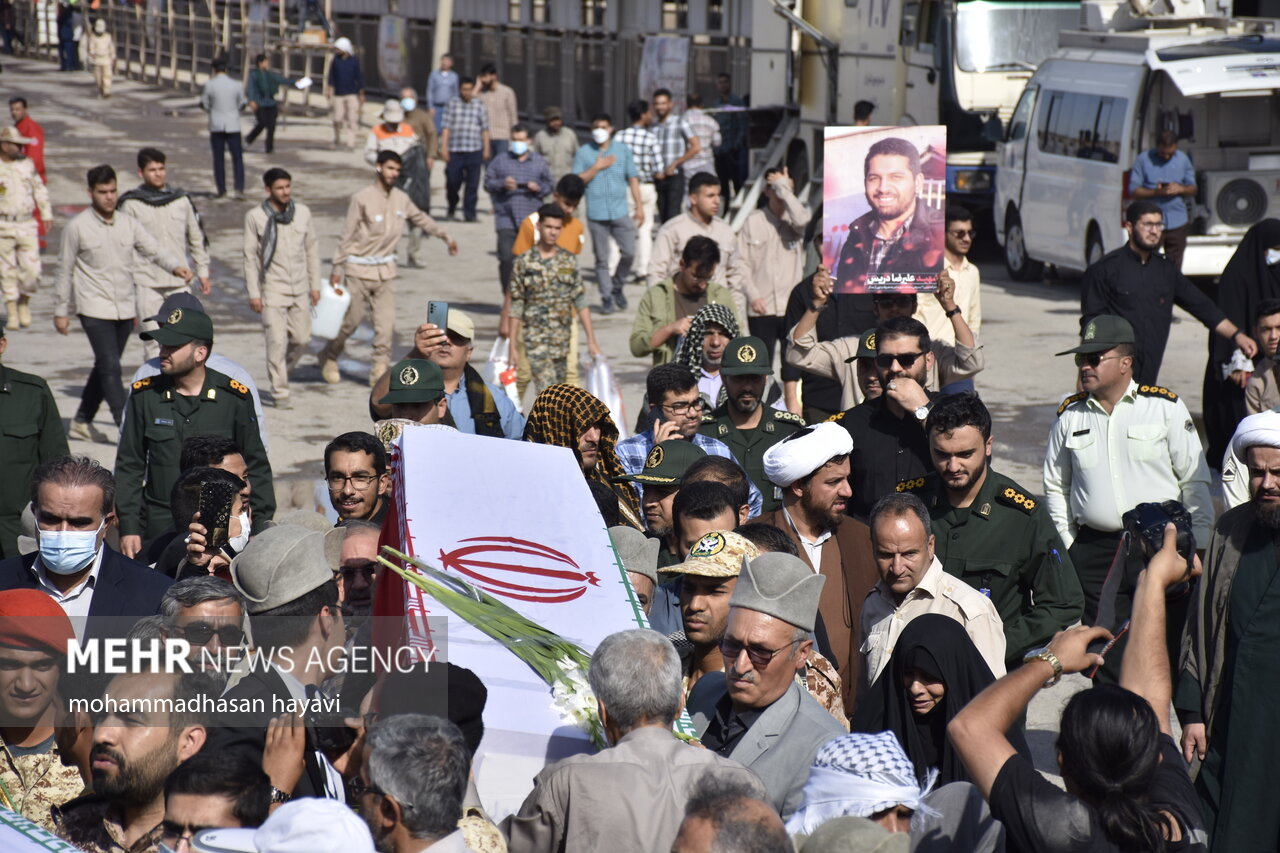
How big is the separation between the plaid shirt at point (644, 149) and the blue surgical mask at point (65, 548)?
14112 millimetres

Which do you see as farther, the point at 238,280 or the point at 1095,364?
the point at 238,280

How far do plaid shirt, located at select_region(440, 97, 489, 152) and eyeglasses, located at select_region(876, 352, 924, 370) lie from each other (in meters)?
15.6

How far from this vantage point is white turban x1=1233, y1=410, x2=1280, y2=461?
4.74 meters

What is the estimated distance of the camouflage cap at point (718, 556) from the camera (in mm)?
4715

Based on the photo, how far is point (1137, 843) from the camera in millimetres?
3406

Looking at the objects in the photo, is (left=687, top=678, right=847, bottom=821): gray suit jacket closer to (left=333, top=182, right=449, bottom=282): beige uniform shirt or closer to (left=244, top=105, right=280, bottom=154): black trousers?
(left=333, top=182, right=449, bottom=282): beige uniform shirt

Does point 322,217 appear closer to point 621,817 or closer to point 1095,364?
point 1095,364

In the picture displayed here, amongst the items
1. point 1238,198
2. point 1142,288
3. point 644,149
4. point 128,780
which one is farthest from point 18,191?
point 128,780

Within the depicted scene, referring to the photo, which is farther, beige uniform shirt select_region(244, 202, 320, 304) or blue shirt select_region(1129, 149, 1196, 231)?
blue shirt select_region(1129, 149, 1196, 231)

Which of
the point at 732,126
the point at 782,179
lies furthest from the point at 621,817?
the point at 732,126

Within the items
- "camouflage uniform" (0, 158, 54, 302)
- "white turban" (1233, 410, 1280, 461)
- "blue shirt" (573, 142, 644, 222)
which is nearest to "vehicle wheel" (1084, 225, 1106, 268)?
"blue shirt" (573, 142, 644, 222)

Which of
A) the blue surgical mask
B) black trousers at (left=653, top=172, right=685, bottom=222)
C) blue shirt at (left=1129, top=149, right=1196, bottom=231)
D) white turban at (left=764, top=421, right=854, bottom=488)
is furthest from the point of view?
black trousers at (left=653, top=172, right=685, bottom=222)

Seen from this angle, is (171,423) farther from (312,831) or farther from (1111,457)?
(312,831)

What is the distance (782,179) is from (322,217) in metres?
15.1
